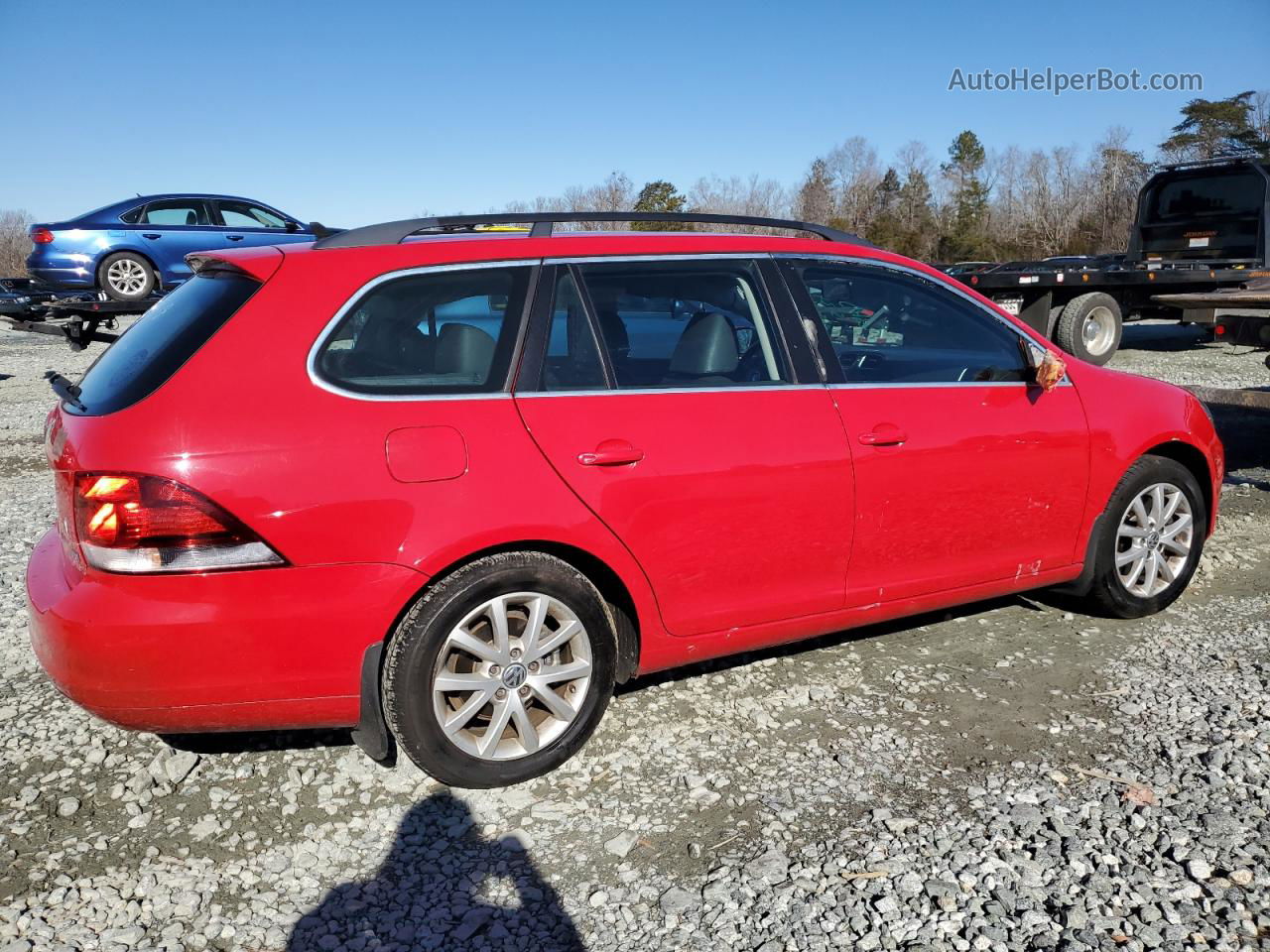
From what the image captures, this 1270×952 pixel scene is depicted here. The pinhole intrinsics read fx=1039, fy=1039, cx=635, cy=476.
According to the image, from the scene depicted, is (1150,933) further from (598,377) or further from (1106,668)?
(598,377)

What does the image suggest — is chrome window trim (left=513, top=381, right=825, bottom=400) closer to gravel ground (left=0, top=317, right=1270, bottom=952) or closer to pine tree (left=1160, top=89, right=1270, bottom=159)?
gravel ground (left=0, top=317, right=1270, bottom=952)

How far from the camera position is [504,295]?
3344 mm

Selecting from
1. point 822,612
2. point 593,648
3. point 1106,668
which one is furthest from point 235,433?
point 1106,668

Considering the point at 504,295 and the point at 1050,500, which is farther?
the point at 1050,500

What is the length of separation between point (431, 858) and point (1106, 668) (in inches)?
108

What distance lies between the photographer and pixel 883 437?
3736 millimetres

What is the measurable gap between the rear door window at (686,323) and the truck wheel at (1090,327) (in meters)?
11.0

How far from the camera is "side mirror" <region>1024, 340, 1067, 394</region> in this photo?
4.09 m

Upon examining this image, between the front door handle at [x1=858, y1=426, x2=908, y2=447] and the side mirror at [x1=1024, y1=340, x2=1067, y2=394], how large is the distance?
2.46ft

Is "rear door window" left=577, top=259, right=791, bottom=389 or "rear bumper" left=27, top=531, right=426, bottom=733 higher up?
"rear door window" left=577, top=259, right=791, bottom=389

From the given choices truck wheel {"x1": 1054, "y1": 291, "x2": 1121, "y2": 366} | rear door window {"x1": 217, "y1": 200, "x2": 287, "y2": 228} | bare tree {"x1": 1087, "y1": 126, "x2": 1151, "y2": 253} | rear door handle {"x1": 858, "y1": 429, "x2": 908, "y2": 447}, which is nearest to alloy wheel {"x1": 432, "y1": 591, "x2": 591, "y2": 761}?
rear door handle {"x1": 858, "y1": 429, "x2": 908, "y2": 447}

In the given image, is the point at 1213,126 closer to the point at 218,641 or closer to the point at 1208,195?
the point at 1208,195

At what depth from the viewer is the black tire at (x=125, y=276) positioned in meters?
12.2

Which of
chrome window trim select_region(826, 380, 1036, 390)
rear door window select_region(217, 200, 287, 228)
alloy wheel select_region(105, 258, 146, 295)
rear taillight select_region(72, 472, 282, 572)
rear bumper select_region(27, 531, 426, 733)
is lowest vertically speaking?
rear bumper select_region(27, 531, 426, 733)
